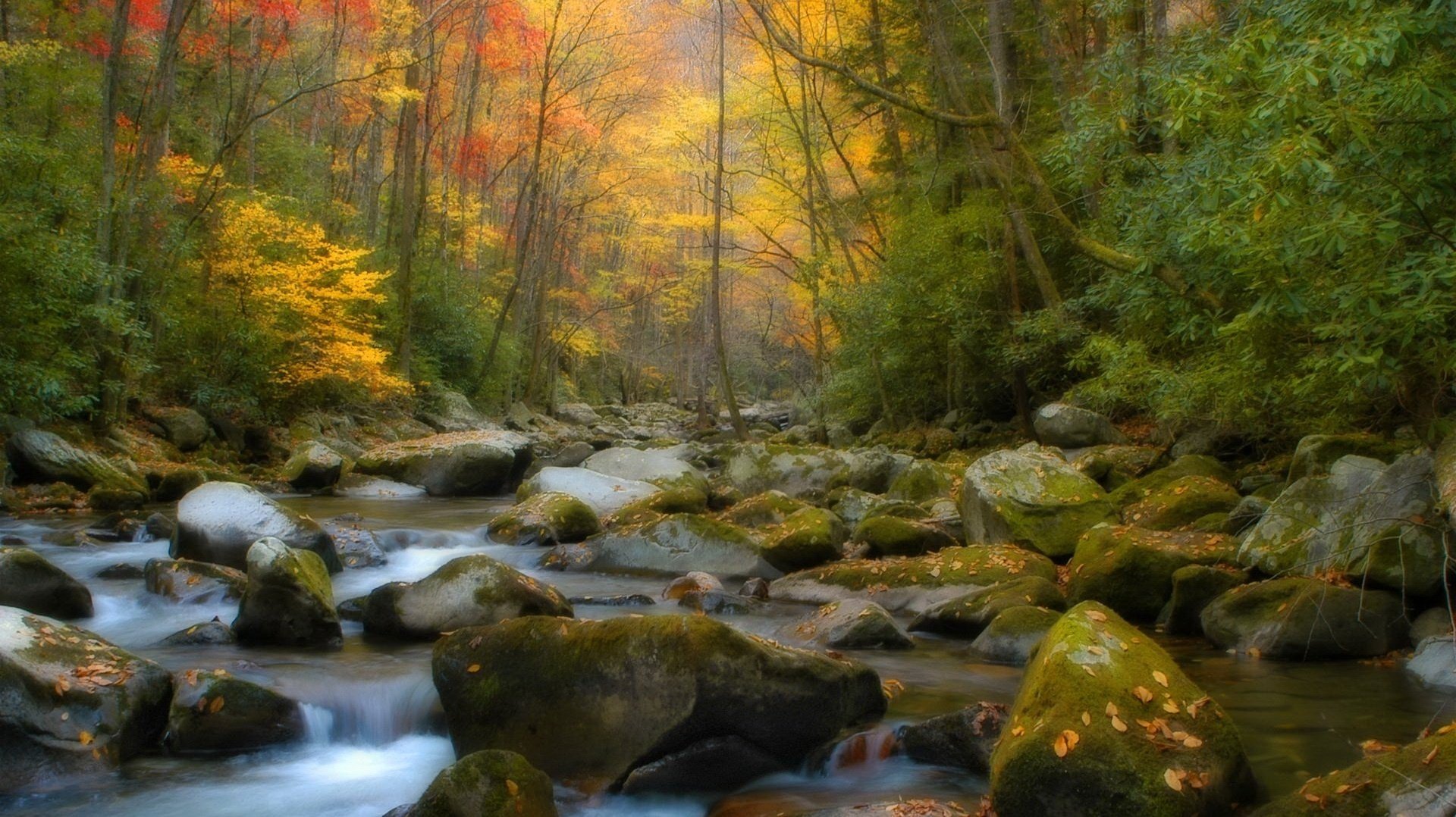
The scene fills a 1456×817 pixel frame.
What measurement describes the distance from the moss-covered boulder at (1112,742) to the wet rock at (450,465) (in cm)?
1323

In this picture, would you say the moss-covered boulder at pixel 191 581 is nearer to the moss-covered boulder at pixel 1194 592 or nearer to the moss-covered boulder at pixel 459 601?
the moss-covered boulder at pixel 459 601

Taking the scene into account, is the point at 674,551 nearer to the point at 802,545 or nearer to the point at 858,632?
the point at 802,545

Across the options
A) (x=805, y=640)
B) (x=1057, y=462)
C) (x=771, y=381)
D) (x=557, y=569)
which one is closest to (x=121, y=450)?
(x=557, y=569)

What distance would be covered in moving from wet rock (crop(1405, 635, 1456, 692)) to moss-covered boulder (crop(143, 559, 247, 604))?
810 centimetres

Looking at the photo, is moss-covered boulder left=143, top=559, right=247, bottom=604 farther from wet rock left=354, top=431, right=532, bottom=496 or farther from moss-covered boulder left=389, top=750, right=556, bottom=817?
wet rock left=354, top=431, right=532, bottom=496

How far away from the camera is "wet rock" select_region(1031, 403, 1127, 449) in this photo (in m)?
14.7

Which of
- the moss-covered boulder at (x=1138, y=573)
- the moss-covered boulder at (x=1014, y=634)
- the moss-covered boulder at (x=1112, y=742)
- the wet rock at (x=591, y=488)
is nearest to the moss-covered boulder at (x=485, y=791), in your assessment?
the moss-covered boulder at (x=1112, y=742)

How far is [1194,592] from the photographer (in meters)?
7.30

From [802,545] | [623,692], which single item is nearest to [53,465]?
[802,545]

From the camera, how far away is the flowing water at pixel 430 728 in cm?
460

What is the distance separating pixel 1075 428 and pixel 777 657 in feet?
36.8

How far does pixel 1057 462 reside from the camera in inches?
386

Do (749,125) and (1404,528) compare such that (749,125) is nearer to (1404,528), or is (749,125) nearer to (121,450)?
(121,450)

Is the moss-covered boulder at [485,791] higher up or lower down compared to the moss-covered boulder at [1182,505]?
lower down
